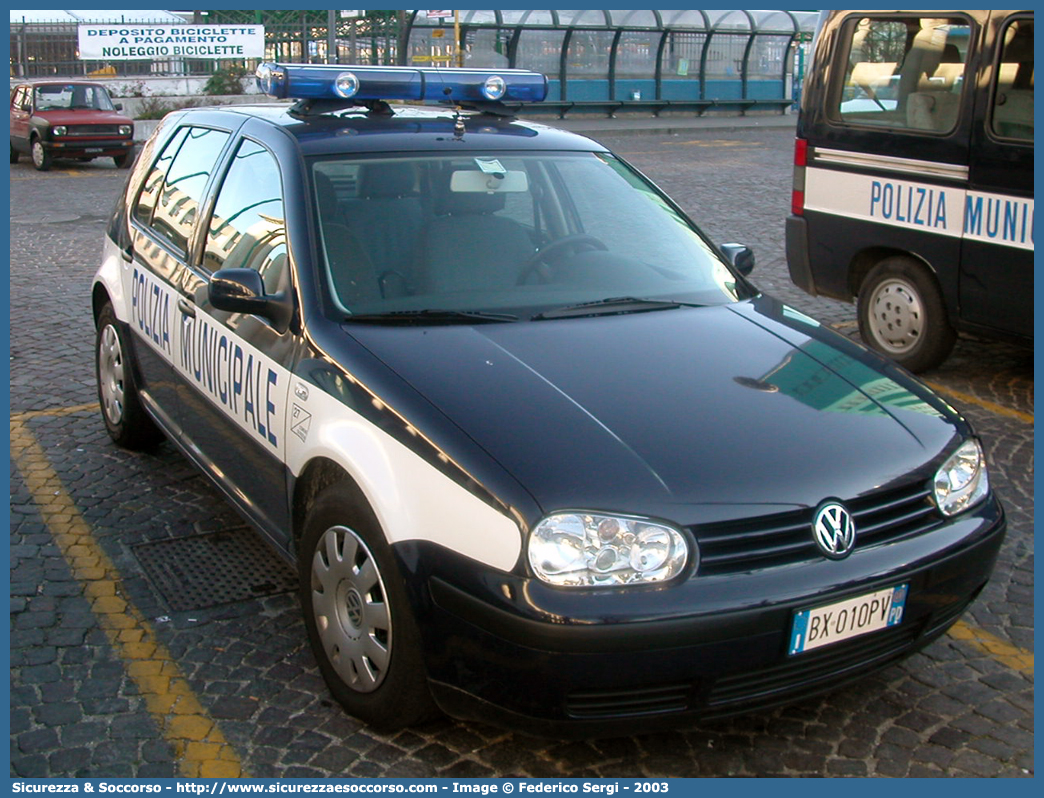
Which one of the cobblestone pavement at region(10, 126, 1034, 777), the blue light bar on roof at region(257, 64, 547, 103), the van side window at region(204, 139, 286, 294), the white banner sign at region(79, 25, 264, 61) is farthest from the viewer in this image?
the white banner sign at region(79, 25, 264, 61)

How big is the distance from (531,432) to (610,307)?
1004mm

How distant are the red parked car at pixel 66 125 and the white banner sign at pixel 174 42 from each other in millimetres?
7332

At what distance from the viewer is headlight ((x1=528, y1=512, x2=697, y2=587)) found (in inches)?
110

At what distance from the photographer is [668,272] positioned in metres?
4.23

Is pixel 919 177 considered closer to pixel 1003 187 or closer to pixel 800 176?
pixel 1003 187

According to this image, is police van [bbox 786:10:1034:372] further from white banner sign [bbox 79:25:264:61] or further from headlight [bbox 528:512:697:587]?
white banner sign [bbox 79:25:264:61]

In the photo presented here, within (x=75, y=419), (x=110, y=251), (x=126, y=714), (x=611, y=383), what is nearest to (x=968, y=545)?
(x=611, y=383)

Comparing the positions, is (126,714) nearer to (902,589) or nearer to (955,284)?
(902,589)

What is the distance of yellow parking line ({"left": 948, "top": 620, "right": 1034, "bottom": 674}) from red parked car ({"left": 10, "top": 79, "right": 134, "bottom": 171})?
19.2 meters

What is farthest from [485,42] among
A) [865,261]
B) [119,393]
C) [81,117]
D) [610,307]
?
[610,307]

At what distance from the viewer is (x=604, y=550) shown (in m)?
2.81

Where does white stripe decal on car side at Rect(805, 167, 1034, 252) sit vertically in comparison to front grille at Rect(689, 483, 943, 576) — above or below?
above

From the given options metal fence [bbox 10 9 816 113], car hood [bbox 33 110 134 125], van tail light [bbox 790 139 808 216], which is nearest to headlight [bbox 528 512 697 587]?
van tail light [bbox 790 139 808 216]

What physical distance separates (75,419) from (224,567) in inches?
86.2
